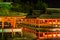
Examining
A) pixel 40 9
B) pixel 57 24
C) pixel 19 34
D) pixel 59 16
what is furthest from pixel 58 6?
pixel 19 34

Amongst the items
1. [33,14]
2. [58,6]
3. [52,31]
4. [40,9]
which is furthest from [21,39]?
[58,6]

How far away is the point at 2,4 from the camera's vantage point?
14766mm

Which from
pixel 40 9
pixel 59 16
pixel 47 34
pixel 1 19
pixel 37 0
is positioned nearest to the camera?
pixel 47 34

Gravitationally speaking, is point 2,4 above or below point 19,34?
above

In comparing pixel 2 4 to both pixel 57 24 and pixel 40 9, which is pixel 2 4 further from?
pixel 57 24

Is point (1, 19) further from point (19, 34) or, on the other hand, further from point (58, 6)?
point (58, 6)

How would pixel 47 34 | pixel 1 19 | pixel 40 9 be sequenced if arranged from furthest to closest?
pixel 40 9 < pixel 1 19 < pixel 47 34

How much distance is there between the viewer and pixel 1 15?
12562 mm

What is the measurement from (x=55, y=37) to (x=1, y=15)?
3.83m

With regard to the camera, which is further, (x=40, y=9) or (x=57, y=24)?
(x=40, y=9)

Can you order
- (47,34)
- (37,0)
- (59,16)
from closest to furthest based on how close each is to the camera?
(47,34) → (59,16) → (37,0)

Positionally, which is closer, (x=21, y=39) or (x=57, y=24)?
(x=21, y=39)

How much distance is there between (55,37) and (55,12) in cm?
452

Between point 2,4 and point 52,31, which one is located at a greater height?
point 2,4
